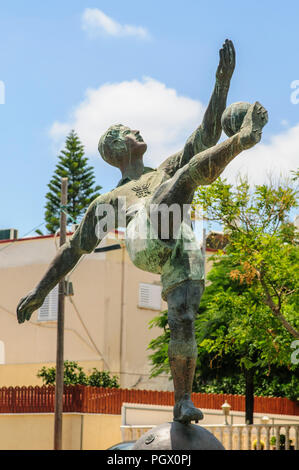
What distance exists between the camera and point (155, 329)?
2911 centimetres

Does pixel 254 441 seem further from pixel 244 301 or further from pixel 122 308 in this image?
pixel 122 308

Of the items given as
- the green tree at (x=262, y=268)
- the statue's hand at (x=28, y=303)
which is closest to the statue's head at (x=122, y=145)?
the statue's hand at (x=28, y=303)

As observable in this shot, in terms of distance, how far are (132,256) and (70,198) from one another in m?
37.2

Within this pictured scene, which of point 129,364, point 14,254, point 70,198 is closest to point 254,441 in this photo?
point 129,364

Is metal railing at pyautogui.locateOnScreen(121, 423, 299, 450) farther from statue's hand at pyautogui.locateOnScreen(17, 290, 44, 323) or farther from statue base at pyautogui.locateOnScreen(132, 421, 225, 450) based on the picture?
statue base at pyautogui.locateOnScreen(132, 421, 225, 450)

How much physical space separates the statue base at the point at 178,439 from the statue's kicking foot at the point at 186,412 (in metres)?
0.05

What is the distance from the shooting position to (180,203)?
5.10m

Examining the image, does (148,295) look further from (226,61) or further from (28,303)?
(226,61)

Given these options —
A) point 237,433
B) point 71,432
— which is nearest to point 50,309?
point 71,432

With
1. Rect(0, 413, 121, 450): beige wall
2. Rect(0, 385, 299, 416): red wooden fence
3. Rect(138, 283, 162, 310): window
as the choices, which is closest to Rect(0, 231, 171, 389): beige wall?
Rect(138, 283, 162, 310): window

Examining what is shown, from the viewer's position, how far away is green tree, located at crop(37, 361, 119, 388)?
83.9 ft

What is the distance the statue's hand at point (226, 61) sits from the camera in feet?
16.6

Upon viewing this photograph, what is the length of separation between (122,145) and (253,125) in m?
1.29

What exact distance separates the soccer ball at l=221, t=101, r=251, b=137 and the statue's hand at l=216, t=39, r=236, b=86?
0.96 ft
